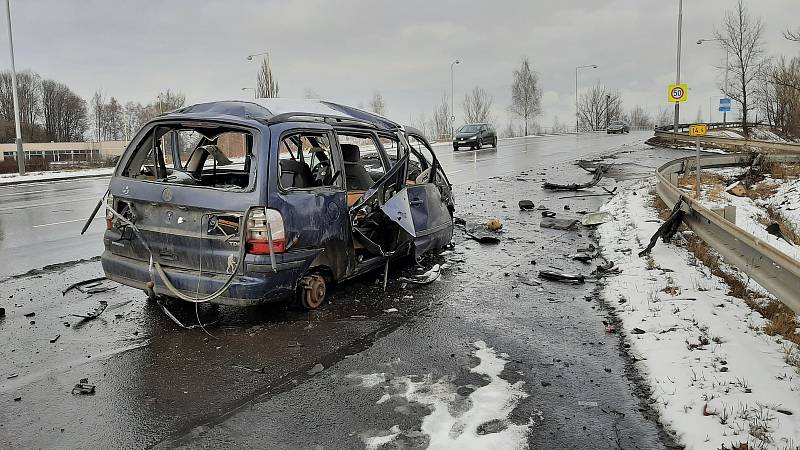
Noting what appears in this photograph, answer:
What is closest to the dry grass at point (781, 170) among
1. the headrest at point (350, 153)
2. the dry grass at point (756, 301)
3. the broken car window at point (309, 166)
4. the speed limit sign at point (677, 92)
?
the speed limit sign at point (677, 92)

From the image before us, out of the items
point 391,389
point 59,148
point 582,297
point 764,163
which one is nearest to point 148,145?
point 391,389

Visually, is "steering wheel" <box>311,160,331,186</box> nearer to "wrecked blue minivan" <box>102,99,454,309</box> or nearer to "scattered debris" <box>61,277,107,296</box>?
"wrecked blue minivan" <box>102,99,454,309</box>

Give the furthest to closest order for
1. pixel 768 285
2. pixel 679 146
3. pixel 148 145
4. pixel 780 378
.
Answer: pixel 679 146, pixel 148 145, pixel 768 285, pixel 780 378

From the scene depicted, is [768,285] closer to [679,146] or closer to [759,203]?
[759,203]

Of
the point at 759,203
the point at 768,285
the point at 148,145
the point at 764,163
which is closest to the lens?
the point at 768,285

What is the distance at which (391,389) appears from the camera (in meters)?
4.04

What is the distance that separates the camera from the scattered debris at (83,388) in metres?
3.99

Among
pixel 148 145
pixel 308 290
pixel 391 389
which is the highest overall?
pixel 148 145

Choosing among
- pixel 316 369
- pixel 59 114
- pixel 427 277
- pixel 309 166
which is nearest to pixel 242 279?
pixel 316 369

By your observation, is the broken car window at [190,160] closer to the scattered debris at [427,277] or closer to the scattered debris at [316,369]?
the scattered debris at [316,369]

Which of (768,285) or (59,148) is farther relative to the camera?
(59,148)

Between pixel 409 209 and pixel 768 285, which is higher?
pixel 409 209

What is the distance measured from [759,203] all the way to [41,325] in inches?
598

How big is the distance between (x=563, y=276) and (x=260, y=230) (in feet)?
12.4
